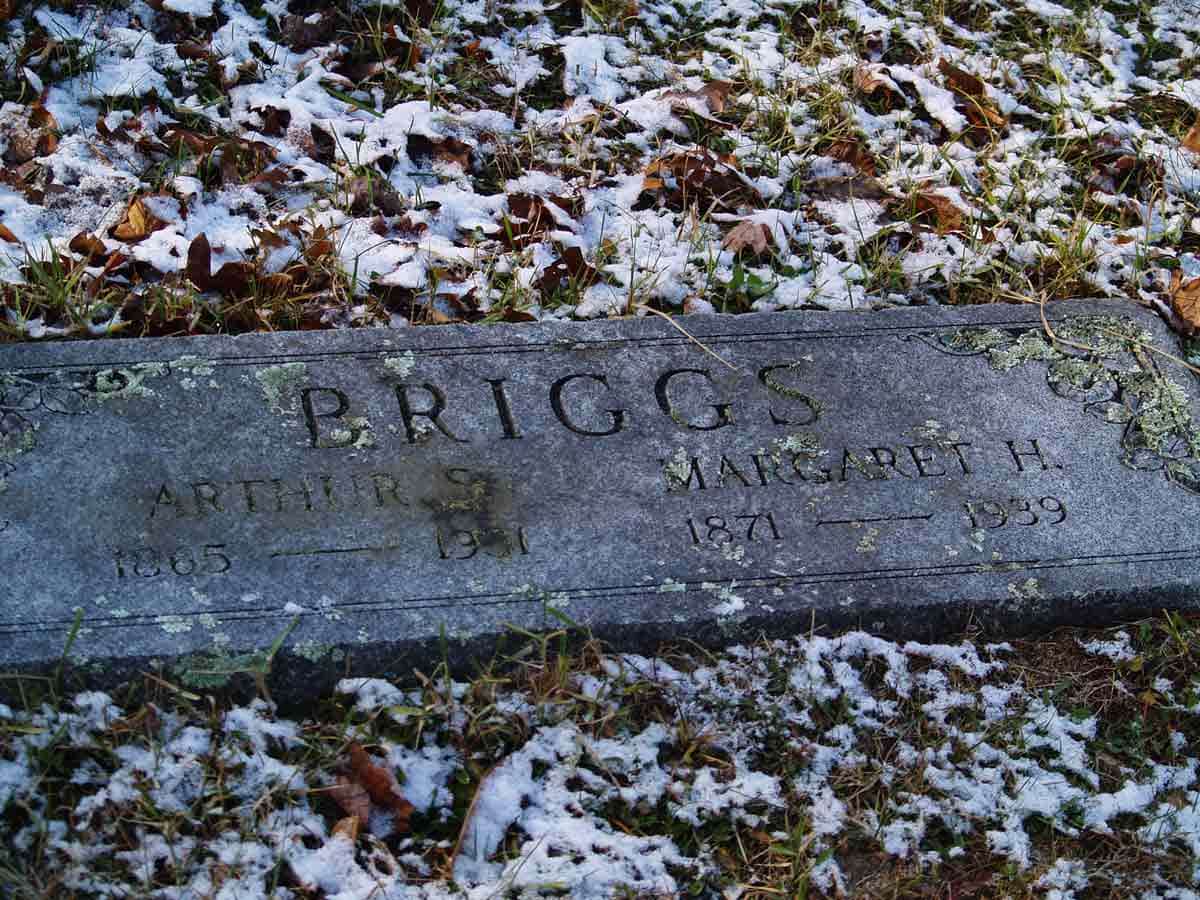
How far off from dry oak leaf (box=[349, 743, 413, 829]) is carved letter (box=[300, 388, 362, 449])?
2.29 feet

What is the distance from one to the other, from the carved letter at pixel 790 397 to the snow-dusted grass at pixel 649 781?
0.52 m

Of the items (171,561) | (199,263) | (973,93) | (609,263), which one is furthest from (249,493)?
(973,93)

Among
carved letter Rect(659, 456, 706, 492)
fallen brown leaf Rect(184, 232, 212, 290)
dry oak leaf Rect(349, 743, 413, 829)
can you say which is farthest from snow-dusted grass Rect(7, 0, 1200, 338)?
dry oak leaf Rect(349, 743, 413, 829)

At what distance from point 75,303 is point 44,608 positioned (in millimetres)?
1004

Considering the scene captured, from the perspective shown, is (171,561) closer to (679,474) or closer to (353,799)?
(353,799)

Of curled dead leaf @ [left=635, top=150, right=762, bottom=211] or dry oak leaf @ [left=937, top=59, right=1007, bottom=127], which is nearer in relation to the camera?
curled dead leaf @ [left=635, top=150, right=762, bottom=211]

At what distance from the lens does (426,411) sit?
277 centimetres

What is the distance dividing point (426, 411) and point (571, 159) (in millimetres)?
1301

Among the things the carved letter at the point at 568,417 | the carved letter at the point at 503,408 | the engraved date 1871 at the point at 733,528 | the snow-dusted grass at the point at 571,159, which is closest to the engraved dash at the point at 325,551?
the carved letter at the point at 503,408

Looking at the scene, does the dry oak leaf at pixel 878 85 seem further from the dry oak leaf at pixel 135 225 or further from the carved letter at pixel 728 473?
the dry oak leaf at pixel 135 225

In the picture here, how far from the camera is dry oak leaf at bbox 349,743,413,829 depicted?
2.23 m

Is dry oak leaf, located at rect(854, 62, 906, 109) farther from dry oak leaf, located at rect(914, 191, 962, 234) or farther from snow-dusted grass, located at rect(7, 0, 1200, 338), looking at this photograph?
dry oak leaf, located at rect(914, 191, 962, 234)

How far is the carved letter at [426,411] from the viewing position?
2721 millimetres

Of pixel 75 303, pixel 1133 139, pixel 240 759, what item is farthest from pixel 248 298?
pixel 1133 139
